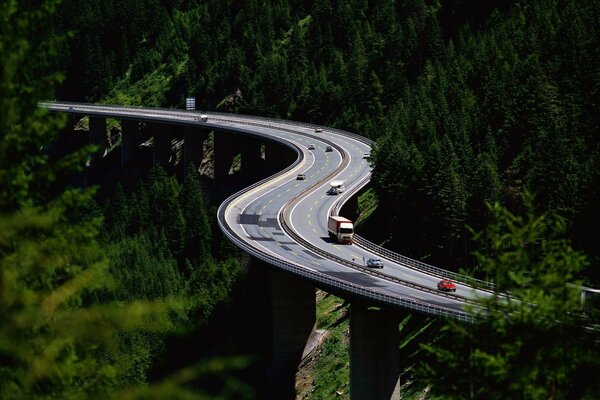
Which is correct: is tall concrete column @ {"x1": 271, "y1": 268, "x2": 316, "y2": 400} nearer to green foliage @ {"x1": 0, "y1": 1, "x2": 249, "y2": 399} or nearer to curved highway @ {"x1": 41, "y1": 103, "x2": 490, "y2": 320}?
curved highway @ {"x1": 41, "y1": 103, "x2": 490, "y2": 320}

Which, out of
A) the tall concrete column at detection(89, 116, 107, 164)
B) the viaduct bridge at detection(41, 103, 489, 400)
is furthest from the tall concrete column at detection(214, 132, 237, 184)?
the tall concrete column at detection(89, 116, 107, 164)

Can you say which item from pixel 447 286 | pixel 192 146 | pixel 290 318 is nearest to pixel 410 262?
pixel 447 286

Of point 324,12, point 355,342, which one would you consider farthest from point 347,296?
point 324,12

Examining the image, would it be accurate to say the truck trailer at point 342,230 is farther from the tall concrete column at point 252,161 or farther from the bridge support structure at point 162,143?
the bridge support structure at point 162,143

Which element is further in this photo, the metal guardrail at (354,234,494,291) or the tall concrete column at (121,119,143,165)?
the tall concrete column at (121,119,143,165)

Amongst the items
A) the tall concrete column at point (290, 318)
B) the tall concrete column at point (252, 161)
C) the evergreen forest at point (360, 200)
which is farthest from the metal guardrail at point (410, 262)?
the tall concrete column at point (252, 161)

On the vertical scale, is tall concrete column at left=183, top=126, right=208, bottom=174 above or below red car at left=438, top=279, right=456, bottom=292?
below
